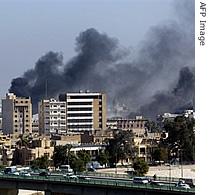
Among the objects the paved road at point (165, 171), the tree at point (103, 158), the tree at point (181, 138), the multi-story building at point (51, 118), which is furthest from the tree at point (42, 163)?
the multi-story building at point (51, 118)

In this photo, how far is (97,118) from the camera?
49.5 m

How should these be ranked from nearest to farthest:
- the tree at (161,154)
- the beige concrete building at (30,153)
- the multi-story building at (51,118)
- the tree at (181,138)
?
the tree at (181,138), the tree at (161,154), the beige concrete building at (30,153), the multi-story building at (51,118)

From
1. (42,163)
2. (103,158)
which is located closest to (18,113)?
(103,158)

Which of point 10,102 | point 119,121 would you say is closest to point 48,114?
point 10,102

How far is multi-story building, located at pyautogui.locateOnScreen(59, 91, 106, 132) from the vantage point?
48.7 meters

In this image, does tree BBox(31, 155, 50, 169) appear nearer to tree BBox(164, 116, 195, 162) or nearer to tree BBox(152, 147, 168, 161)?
tree BBox(152, 147, 168, 161)

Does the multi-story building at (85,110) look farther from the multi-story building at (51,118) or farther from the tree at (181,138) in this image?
the tree at (181,138)

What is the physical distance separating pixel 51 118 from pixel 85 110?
3.13m

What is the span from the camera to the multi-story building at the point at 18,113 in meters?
48.7

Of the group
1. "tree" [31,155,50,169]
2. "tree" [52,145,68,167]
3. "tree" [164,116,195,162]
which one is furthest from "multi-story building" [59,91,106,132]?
"tree" [31,155,50,169]

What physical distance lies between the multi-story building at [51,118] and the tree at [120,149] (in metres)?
19.1

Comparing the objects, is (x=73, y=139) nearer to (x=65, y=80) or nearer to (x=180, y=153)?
(x=180, y=153)

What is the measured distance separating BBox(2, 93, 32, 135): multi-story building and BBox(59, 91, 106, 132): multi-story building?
3.01 meters
